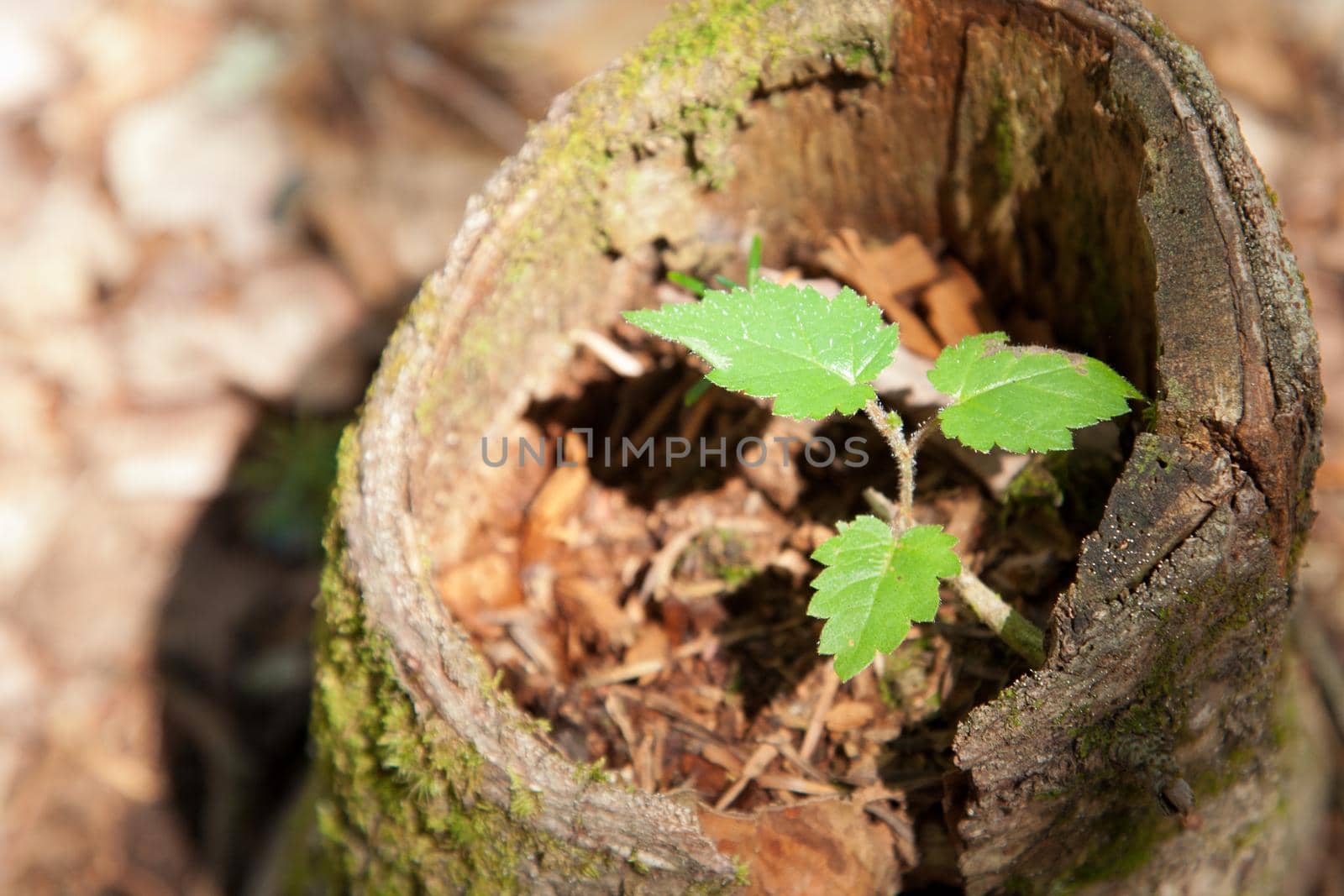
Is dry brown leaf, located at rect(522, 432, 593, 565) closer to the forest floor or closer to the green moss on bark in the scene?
the green moss on bark

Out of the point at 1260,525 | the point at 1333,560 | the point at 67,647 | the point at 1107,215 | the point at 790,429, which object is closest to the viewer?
the point at 1260,525

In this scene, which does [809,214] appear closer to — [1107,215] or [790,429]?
[790,429]

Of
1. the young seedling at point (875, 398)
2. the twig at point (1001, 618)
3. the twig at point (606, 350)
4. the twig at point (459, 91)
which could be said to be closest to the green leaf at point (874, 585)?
the young seedling at point (875, 398)

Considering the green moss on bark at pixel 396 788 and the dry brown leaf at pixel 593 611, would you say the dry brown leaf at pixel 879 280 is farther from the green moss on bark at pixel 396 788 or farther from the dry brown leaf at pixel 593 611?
the green moss on bark at pixel 396 788

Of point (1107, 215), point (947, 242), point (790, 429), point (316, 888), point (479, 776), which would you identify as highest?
point (1107, 215)

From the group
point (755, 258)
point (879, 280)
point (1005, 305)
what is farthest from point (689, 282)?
point (1005, 305)

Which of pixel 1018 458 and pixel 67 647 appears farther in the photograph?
pixel 67 647

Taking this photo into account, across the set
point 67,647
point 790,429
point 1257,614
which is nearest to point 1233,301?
point 1257,614

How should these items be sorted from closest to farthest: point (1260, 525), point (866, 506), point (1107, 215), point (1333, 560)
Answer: point (1260, 525)
point (1107, 215)
point (866, 506)
point (1333, 560)
